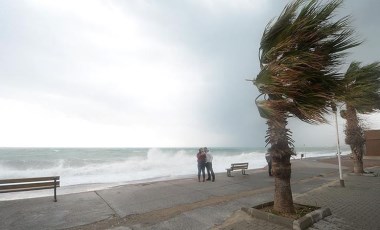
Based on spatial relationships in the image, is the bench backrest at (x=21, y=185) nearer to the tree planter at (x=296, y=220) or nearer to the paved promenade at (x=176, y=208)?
the paved promenade at (x=176, y=208)

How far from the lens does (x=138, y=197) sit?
9.22 metres

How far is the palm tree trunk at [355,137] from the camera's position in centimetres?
1434

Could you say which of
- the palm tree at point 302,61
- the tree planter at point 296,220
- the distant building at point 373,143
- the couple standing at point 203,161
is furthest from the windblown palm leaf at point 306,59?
the distant building at point 373,143

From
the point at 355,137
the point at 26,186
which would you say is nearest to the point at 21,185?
the point at 26,186

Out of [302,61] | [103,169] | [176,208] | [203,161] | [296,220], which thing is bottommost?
[103,169]

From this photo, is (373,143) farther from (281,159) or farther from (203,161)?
(281,159)

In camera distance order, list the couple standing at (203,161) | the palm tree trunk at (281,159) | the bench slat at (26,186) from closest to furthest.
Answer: the palm tree trunk at (281,159), the bench slat at (26,186), the couple standing at (203,161)

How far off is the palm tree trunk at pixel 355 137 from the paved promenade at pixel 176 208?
13.5ft

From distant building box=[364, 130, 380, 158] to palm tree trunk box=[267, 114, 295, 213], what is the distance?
30271 mm

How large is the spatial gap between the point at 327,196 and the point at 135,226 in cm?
674

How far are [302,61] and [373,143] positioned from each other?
32403mm

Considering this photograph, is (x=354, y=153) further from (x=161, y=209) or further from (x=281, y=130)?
(x=161, y=209)

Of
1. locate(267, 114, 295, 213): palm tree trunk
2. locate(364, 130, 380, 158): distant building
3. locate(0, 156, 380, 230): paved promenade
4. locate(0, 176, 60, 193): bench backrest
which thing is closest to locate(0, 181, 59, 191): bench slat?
locate(0, 176, 60, 193): bench backrest

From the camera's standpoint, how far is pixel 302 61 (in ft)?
17.2
